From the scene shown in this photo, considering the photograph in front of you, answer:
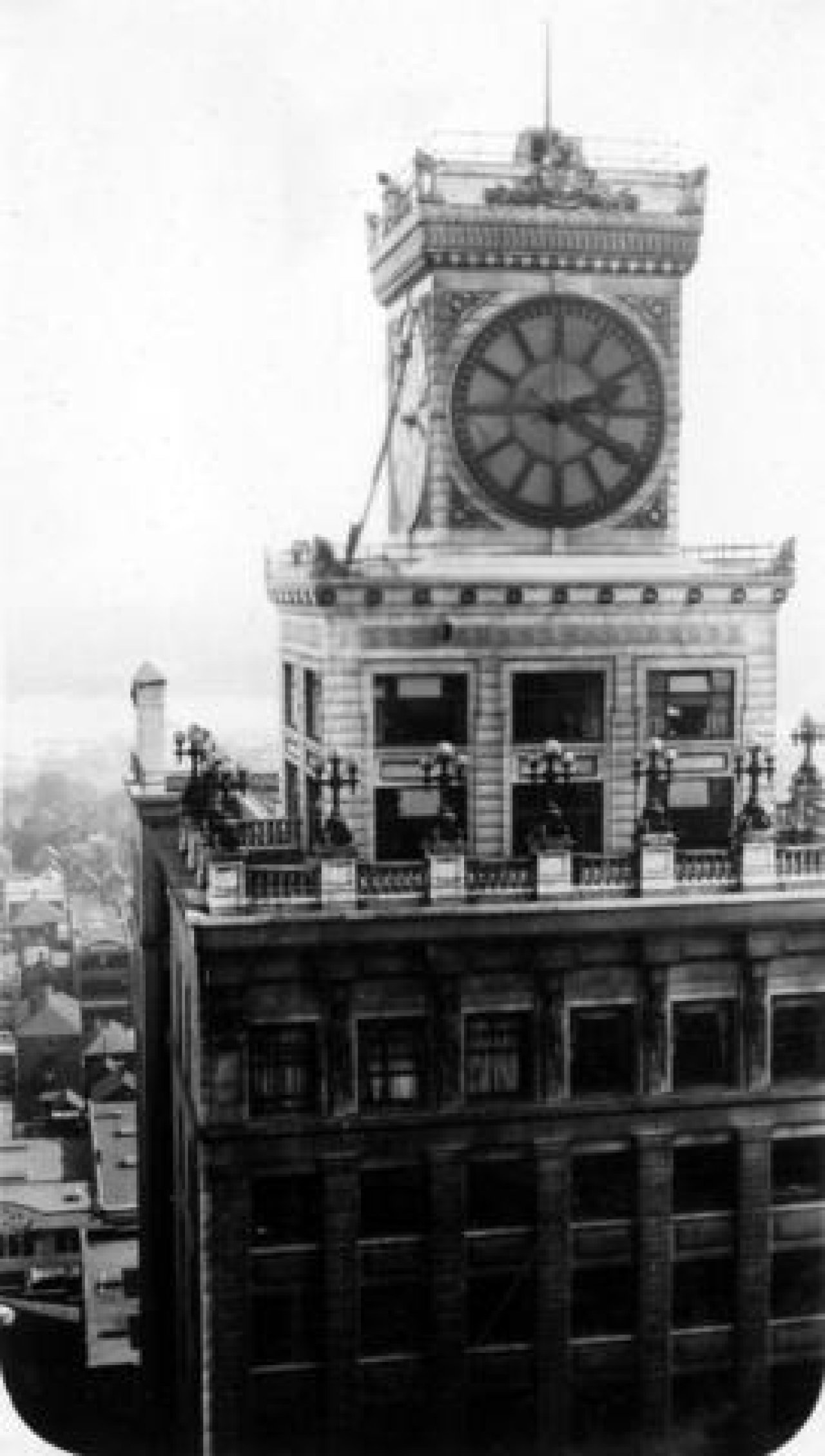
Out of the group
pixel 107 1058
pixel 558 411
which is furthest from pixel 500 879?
pixel 107 1058

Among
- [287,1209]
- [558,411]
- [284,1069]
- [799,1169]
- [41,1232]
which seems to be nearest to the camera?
[284,1069]

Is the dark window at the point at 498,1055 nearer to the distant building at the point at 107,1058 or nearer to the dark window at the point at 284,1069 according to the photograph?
the dark window at the point at 284,1069

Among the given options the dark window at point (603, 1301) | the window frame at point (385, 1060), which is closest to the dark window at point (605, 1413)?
the dark window at point (603, 1301)

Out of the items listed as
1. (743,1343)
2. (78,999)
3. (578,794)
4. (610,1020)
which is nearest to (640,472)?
(578,794)

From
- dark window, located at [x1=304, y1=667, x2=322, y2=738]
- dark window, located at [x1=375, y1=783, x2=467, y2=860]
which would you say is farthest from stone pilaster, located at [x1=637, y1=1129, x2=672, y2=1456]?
dark window, located at [x1=304, y1=667, x2=322, y2=738]

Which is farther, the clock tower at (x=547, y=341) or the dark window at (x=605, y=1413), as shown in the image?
the clock tower at (x=547, y=341)

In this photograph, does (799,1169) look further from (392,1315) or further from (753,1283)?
(392,1315)

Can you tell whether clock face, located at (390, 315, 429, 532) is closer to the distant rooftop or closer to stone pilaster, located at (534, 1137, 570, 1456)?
stone pilaster, located at (534, 1137, 570, 1456)
